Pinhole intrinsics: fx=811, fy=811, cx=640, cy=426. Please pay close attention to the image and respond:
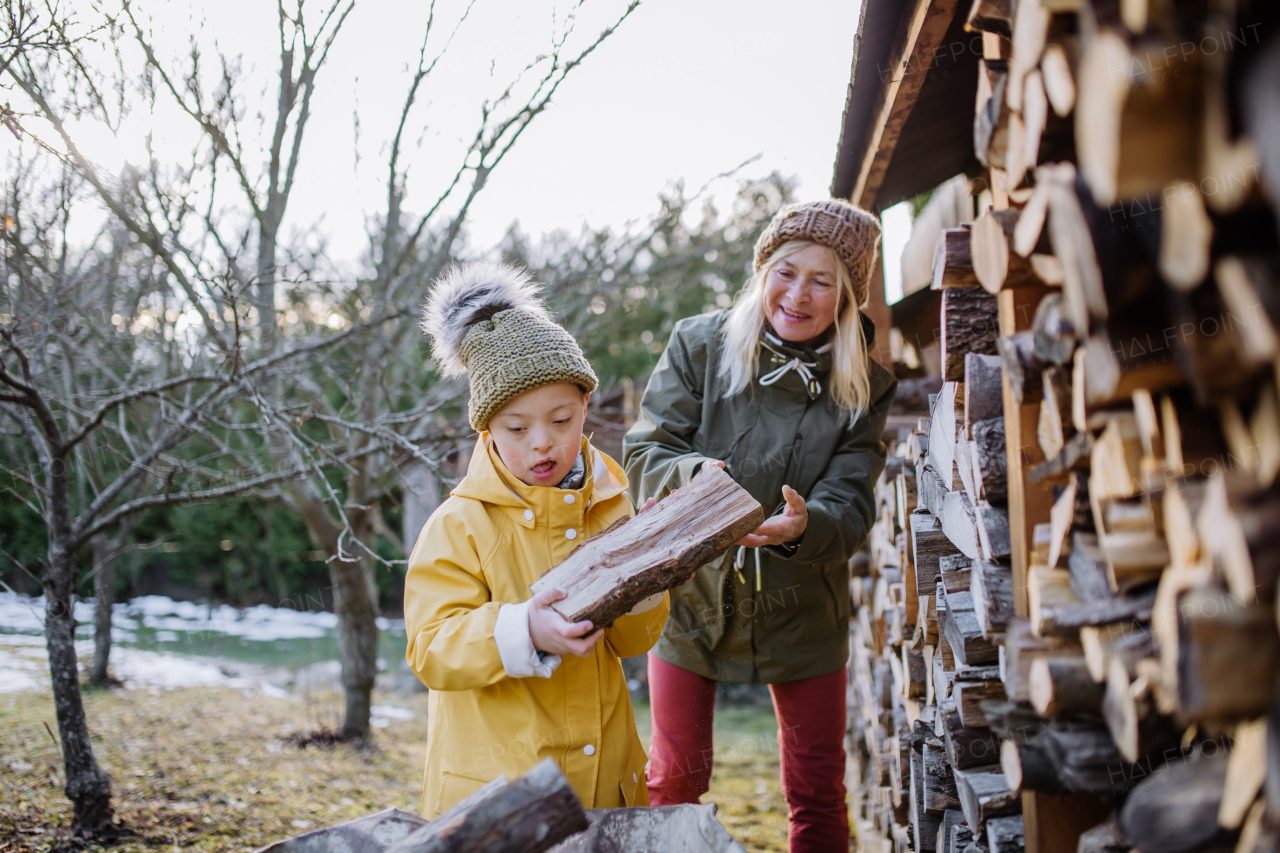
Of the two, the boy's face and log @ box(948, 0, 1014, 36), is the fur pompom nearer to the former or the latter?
the boy's face

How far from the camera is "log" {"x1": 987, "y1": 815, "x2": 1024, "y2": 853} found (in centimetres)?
143

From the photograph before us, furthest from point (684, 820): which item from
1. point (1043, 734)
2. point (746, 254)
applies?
point (746, 254)

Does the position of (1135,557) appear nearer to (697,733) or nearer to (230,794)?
(697,733)

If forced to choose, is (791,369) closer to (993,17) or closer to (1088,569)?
(993,17)

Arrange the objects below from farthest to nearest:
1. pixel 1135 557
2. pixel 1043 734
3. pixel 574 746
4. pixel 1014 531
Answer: pixel 574 746, pixel 1014 531, pixel 1043 734, pixel 1135 557

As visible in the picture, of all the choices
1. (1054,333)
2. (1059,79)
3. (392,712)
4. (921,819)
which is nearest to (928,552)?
(921,819)

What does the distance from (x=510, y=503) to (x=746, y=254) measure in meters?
6.43

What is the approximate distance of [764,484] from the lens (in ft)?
7.48

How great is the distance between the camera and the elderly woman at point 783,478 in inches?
89.6

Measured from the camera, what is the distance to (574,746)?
5.70 ft

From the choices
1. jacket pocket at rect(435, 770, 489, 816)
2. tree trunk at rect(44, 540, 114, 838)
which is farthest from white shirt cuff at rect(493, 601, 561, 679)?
→ tree trunk at rect(44, 540, 114, 838)

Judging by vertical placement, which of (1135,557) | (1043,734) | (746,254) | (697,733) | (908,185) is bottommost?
(697,733)

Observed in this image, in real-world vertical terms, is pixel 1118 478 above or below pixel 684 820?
above

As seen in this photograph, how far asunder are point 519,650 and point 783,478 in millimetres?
1011
